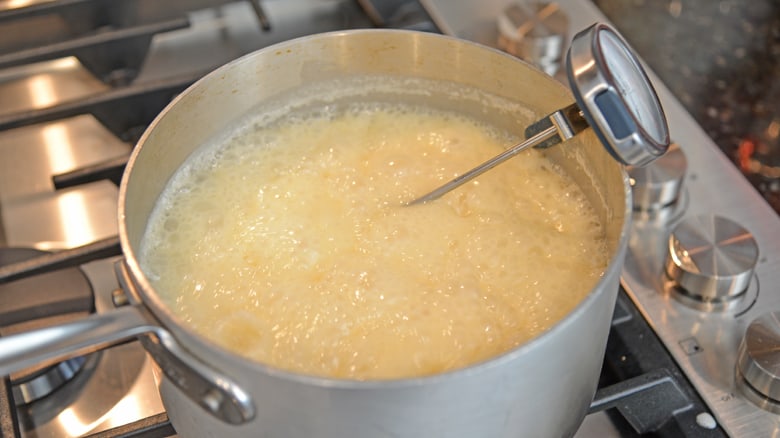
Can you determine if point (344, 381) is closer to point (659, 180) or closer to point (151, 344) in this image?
point (151, 344)

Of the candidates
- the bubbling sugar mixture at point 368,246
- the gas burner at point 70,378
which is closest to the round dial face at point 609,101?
the bubbling sugar mixture at point 368,246

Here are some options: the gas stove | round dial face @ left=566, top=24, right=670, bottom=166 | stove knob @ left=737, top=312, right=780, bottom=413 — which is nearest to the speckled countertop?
the gas stove

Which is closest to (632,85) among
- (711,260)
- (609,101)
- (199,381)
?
(609,101)

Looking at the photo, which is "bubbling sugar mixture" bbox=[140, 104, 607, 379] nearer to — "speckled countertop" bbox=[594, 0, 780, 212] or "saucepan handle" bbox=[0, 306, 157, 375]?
"saucepan handle" bbox=[0, 306, 157, 375]

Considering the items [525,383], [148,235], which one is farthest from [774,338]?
[148,235]

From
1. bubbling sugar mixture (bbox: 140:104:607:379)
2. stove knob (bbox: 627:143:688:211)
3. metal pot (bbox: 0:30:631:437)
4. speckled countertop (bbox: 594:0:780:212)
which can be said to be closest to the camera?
metal pot (bbox: 0:30:631:437)

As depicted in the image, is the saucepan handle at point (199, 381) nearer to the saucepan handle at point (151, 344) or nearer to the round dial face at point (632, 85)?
the saucepan handle at point (151, 344)

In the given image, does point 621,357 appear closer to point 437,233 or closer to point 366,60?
point 437,233
